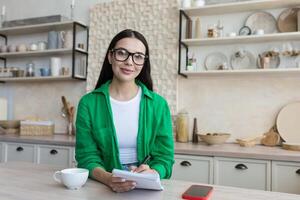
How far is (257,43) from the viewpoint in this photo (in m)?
2.83

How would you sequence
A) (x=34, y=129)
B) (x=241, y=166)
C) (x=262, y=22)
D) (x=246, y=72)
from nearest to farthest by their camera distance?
(x=241, y=166), (x=246, y=72), (x=262, y=22), (x=34, y=129)

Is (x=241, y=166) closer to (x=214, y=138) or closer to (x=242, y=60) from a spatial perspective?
(x=214, y=138)

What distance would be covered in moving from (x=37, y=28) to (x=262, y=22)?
2402 millimetres

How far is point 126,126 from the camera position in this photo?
1465mm

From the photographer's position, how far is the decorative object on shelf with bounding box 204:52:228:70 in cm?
292

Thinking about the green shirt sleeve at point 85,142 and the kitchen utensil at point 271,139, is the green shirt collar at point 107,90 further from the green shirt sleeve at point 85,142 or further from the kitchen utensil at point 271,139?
the kitchen utensil at point 271,139

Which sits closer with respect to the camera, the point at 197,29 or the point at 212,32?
the point at 212,32

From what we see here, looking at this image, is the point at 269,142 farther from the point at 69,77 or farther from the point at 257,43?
the point at 69,77

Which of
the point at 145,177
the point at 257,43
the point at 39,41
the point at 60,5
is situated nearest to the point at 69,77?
the point at 39,41

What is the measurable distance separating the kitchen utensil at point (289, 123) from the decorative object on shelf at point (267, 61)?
0.37 meters

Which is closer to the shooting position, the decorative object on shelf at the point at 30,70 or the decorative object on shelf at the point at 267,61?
the decorative object on shelf at the point at 267,61

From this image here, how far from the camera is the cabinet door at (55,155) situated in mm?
2832

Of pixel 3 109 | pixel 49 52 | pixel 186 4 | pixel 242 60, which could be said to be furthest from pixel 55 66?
pixel 242 60

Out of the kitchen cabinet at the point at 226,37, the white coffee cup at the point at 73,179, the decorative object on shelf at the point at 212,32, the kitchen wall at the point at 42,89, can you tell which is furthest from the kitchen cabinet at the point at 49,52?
the white coffee cup at the point at 73,179
